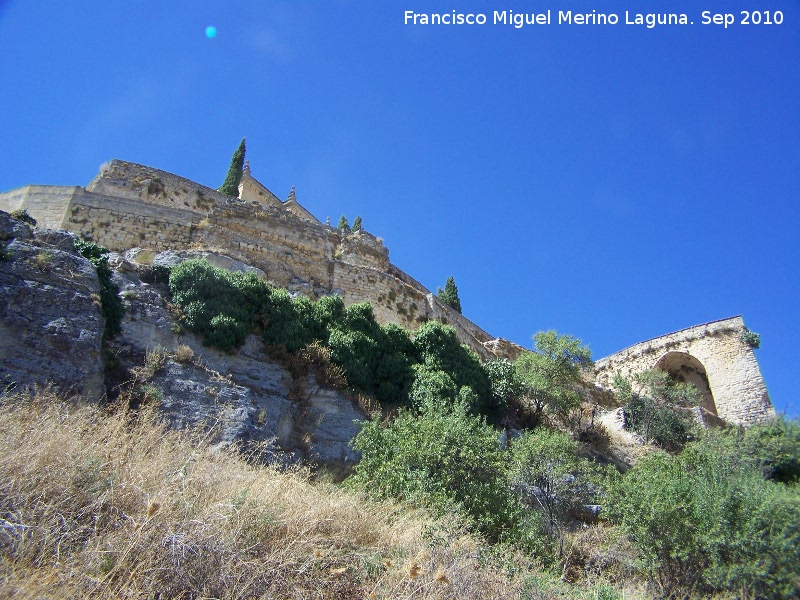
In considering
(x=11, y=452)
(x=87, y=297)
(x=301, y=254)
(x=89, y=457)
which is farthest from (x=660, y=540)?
(x=301, y=254)

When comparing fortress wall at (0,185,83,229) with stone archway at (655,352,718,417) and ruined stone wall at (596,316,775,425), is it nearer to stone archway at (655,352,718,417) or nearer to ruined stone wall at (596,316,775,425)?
ruined stone wall at (596,316,775,425)

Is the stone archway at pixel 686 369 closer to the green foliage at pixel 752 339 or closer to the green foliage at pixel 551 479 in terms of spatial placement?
the green foliage at pixel 752 339

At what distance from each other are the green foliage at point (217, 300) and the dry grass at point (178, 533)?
174 inches

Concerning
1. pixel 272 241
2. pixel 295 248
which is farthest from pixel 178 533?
pixel 295 248

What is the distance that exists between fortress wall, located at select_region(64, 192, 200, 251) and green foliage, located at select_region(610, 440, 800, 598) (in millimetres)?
13959

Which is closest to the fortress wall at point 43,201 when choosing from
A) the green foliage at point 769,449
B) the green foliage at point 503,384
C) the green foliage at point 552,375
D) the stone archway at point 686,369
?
the green foliage at point 503,384

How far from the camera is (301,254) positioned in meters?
20.2

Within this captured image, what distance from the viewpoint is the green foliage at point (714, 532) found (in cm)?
1012

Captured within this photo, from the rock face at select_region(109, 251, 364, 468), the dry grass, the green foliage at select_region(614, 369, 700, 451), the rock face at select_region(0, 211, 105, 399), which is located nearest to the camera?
the dry grass

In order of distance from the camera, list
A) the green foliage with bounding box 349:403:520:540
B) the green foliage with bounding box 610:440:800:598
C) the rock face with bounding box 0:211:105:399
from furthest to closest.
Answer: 1. the green foliage with bounding box 610:440:800:598
2. the green foliage with bounding box 349:403:520:540
3. the rock face with bounding box 0:211:105:399

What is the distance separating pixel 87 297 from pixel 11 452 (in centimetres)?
506

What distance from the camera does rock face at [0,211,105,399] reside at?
9.26 metres

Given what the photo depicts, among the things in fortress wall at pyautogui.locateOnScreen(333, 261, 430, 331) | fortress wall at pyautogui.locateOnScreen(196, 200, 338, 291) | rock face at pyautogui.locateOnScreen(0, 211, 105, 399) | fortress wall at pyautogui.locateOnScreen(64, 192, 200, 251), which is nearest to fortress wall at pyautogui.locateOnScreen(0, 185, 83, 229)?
fortress wall at pyautogui.locateOnScreen(64, 192, 200, 251)

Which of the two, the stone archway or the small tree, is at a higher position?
the small tree
